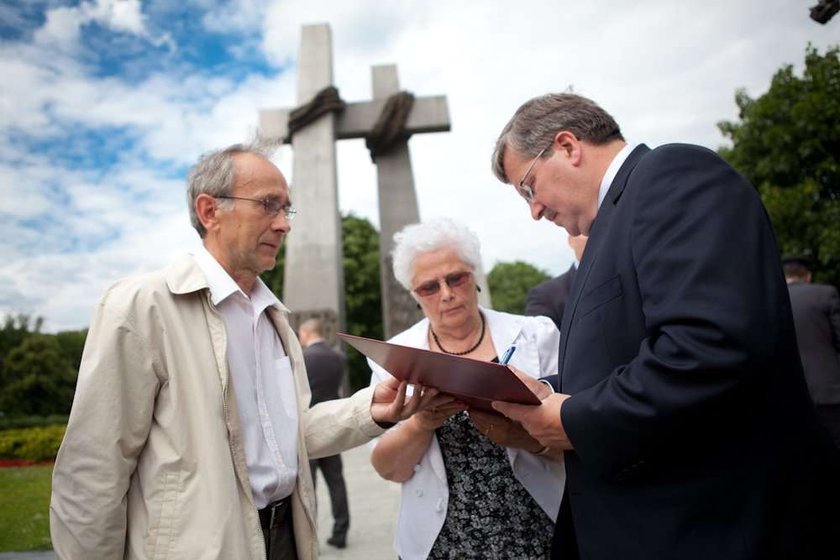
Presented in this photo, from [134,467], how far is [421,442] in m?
1.06

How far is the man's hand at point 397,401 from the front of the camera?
223 centimetres

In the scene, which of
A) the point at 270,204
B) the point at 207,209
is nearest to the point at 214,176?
the point at 207,209

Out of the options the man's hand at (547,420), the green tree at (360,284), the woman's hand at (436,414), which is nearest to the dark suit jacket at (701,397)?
the man's hand at (547,420)

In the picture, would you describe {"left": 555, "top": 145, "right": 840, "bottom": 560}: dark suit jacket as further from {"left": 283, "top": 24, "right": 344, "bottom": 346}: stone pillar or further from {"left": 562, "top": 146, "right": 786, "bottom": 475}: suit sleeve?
{"left": 283, "top": 24, "right": 344, "bottom": 346}: stone pillar

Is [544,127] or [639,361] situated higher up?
[544,127]

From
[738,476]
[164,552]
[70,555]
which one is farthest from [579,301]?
[70,555]

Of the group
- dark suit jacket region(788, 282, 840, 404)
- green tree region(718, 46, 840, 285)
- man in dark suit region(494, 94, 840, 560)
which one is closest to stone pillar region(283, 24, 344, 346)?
dark suit jacket region(788, 282, 840, 404)

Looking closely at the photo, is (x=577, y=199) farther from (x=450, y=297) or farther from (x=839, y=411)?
(x=839, y=411)

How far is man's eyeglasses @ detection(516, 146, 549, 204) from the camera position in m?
2.01

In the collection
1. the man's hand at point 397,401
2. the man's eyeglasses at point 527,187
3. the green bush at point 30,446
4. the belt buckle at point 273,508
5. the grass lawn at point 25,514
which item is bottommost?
the grass lawn at point 25,514

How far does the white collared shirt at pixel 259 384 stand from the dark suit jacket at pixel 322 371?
4153 millimetres

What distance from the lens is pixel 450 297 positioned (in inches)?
109

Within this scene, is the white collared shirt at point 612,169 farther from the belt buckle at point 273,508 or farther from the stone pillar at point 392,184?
the stone pillar at point 392,184

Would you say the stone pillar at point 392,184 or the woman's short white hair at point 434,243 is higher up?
the stone pillar at point 392,184
